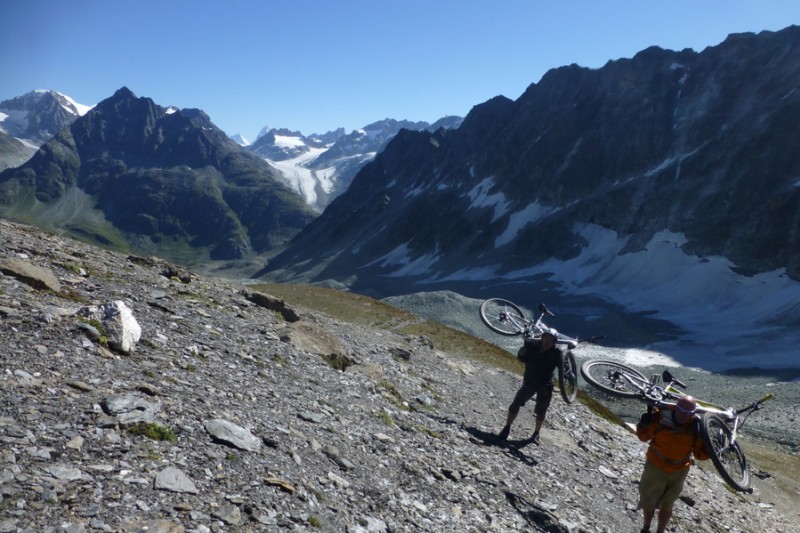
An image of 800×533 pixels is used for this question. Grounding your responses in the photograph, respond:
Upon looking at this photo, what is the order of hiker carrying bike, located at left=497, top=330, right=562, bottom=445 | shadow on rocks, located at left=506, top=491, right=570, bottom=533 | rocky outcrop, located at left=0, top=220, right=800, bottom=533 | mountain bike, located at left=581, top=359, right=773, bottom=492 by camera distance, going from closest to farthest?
rocky outcrop, located at left=0, top=220, right=800, bottom=533 → shadow on rocks, located at left=506, top=491, right=570, bottom=533 → mountain bike, located at left=581, top=359, right=773, bottom=492 → hiker carrying bike, located at left=497, top=330, right=562, bottom=445

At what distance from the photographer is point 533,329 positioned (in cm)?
1933

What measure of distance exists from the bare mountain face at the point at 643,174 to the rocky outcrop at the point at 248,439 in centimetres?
9938

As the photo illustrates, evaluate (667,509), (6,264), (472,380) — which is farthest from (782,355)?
(6,264)

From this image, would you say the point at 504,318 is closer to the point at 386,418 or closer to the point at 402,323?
the point at 386,418

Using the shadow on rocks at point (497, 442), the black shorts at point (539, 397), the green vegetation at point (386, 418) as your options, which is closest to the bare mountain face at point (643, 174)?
the black shorts at point (539, 397)

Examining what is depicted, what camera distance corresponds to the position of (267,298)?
941 inches

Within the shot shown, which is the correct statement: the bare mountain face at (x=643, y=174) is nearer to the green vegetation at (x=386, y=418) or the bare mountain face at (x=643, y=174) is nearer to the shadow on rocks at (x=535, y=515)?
the shadow on rocks at (x=535, y=515)

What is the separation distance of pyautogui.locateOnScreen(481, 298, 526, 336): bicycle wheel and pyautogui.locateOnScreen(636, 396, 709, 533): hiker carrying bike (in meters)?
7.49

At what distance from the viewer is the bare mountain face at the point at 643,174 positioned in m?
110

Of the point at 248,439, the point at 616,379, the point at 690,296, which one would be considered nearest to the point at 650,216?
the point at 690,296

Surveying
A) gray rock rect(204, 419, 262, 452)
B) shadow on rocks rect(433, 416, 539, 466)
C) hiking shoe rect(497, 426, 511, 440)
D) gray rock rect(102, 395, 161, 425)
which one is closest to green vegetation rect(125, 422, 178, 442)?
gray rock rect(102, 395, 161, 425)

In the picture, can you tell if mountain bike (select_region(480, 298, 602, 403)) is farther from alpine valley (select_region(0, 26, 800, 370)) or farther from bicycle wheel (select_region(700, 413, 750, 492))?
alpine valley (select_region(0, 26, 800, 370))

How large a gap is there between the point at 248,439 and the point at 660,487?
9.95 metres

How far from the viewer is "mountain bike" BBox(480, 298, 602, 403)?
17.4 metres
